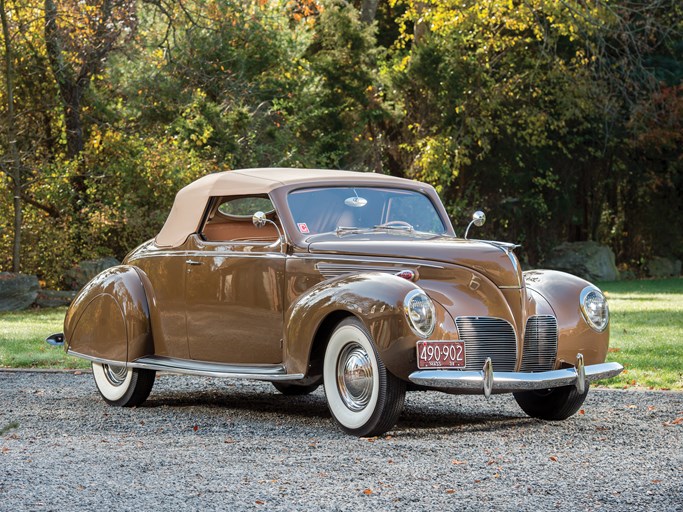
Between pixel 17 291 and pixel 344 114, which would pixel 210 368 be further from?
pixel 344 114

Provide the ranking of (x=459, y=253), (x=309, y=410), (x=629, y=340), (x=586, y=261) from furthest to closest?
(x=586, y=261), (x=629, y=340), (x=309, y=410), (x=459, y=253)

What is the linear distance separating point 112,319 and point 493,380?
3.33m

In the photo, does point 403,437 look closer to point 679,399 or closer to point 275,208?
point 275,208

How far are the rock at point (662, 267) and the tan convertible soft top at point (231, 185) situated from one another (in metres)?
21.9

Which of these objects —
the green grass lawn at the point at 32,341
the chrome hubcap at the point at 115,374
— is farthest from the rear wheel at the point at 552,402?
the green grass lawn at the point at 32,341

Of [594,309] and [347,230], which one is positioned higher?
[347,230]

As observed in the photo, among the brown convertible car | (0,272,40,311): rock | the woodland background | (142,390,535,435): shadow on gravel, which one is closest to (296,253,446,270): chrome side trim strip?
the brown convertible car

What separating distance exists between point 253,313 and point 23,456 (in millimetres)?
2039

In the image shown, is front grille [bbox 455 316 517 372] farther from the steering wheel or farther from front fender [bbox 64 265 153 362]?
front fender [bbox 64 265 153 362]

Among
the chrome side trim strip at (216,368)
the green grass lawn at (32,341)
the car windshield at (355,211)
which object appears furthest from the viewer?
the green grass lawn at (32,341)

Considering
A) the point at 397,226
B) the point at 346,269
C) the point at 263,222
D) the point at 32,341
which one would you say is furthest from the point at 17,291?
the point at 346,269

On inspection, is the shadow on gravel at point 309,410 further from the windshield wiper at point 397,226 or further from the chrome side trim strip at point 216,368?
the windshield wiper at point 397,226

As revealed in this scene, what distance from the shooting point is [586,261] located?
26516 mm

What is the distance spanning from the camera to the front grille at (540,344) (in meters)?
6.99
